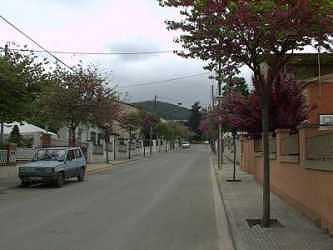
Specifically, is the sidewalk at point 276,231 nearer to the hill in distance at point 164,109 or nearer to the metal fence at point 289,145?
the metal fence at point 289,145

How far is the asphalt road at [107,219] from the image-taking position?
1030 cm

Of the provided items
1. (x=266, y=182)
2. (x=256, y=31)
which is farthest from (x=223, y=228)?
(x=256, y=31)

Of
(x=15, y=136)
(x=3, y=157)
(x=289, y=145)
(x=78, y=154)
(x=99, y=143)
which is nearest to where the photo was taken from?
(x=289, y=145)

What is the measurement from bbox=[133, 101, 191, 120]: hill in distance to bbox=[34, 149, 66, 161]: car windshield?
57047mm

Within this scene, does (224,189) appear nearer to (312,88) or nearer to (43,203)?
(312,88)

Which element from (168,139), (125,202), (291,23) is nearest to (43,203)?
(125,202)

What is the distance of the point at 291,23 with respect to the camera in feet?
35.1

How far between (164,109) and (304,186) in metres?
136

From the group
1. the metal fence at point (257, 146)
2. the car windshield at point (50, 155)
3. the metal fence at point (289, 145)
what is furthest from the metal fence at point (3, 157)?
the metal fence at point (289, 145)

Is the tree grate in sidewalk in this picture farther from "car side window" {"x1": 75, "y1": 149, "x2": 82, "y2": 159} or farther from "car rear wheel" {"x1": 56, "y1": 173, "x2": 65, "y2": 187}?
"car side window" {"x1": 75, "y1": 149, "x2": 82, "y2": 159}

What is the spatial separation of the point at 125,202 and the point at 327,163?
810 cm

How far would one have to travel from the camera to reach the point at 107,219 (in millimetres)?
13562

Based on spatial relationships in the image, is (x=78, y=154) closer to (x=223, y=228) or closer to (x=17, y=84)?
(x=17, y=84)

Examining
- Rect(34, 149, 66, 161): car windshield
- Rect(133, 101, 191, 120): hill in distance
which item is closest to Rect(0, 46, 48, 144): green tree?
Rect(34, 149, 66, 161): car windshield
